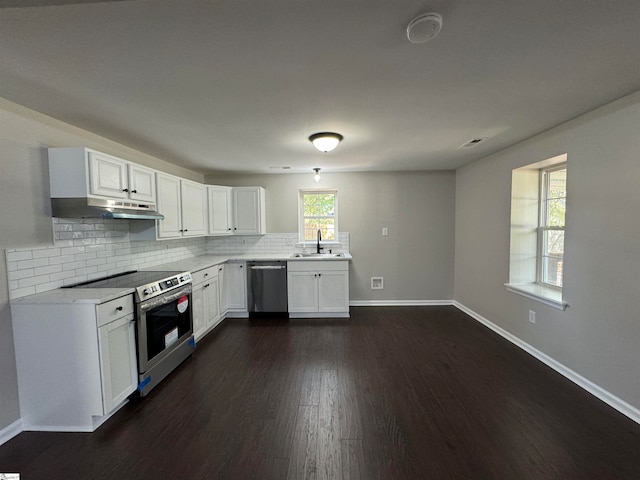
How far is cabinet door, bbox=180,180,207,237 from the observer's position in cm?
351

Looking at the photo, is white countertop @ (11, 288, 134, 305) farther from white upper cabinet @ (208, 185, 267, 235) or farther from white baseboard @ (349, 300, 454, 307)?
white baseboard @ (349, 300, 454, 307)

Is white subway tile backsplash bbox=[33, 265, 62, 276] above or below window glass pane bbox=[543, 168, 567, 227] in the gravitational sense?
below

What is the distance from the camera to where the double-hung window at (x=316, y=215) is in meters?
4.79

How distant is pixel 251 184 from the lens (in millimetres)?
4719

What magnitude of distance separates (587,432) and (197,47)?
3384mm

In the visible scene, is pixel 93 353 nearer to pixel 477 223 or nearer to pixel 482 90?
pixel 482 90

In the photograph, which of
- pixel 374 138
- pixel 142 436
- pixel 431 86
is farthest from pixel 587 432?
pixel 142 436

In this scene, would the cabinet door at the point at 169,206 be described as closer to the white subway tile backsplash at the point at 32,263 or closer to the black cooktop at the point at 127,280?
the black cooktop at the point at 127,280

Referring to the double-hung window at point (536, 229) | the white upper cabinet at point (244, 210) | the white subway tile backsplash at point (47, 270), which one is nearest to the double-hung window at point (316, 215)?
the white upper cabinet at point (244, 210)

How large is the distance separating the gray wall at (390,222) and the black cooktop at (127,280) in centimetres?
224

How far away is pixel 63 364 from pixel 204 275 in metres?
1.64

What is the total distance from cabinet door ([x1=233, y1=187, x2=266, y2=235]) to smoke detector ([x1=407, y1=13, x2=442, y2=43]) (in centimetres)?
350

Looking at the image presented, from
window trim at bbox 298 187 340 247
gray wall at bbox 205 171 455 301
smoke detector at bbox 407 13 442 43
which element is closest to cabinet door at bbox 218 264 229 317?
gray wall at bbox 205 171 455 301

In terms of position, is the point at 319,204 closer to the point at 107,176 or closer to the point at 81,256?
the point at 107,176
